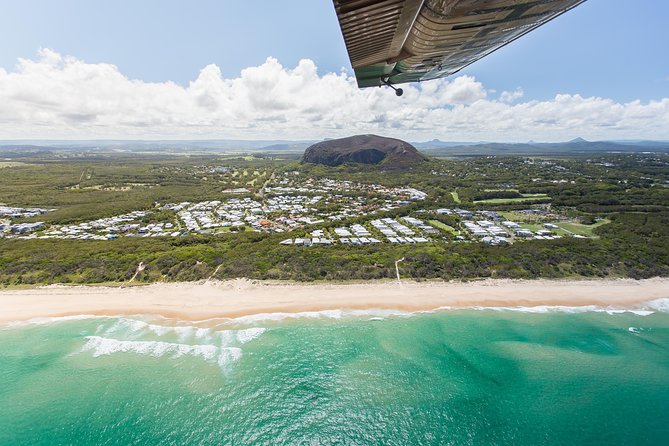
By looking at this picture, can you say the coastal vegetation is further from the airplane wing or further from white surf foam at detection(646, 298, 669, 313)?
the airplane wing

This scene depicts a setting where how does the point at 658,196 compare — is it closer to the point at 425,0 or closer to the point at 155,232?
the point at 425,0

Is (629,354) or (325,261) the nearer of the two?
(629,354)

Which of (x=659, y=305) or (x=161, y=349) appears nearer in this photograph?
(x=161, y=349)

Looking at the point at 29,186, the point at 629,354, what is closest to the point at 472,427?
the point at 629,354

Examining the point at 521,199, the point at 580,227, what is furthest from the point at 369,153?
the point at 580,227

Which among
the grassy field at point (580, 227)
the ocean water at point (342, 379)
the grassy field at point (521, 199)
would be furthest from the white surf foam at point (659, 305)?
the grassy field at point (521, 199)

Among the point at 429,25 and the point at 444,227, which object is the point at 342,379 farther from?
the point at 444,227
